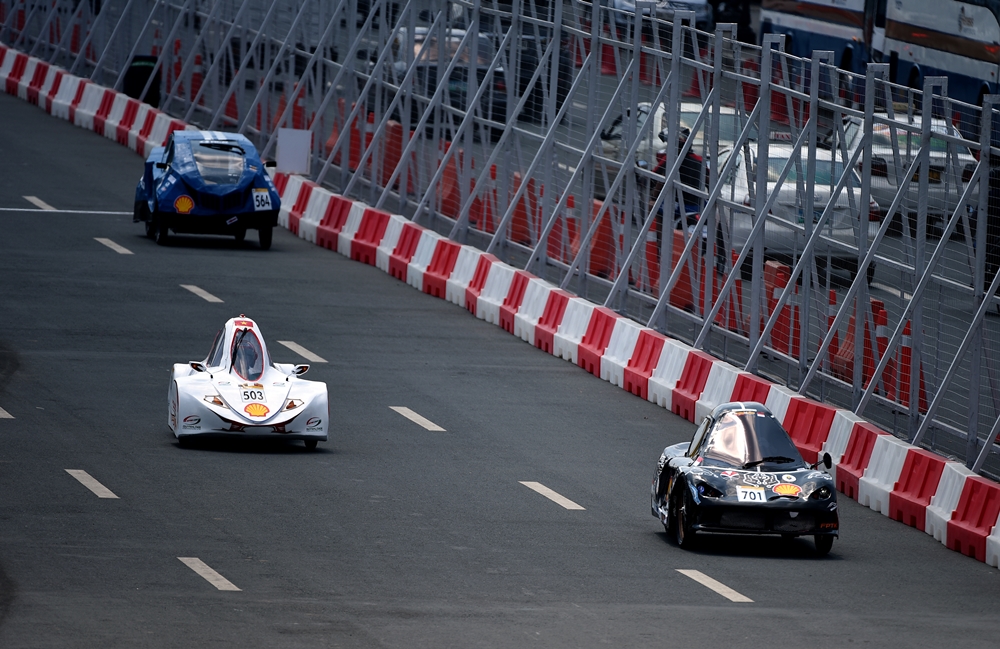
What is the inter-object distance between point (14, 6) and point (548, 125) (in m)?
28.2

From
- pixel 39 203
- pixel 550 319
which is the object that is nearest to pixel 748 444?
pixel 550 319

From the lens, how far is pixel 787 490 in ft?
53.6

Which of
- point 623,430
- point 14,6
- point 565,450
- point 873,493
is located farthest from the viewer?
point 14,6

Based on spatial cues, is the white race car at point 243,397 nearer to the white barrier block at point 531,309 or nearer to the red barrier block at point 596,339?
the red barrier block at point 596,339

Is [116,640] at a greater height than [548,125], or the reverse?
[548,125]

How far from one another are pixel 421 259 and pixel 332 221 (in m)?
3.71

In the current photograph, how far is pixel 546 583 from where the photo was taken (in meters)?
14.9

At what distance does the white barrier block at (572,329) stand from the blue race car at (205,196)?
7855mm

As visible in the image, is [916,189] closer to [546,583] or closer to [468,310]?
[546,583]

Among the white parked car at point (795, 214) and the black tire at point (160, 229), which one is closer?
the white parked car at point (795, 214)

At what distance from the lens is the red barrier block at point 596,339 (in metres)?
25.0

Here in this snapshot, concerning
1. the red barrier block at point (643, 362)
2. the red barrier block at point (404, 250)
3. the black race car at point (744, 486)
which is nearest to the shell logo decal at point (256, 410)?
the black race car at point (744, 486)

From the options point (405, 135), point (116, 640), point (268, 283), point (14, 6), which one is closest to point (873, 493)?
point (116, 640)

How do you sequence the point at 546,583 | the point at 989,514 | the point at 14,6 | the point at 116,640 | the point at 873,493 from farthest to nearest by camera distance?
the point at 14,6 → the point at 873,493 → the point at 989,514 → the point at 546,583 → the point at 116,640
